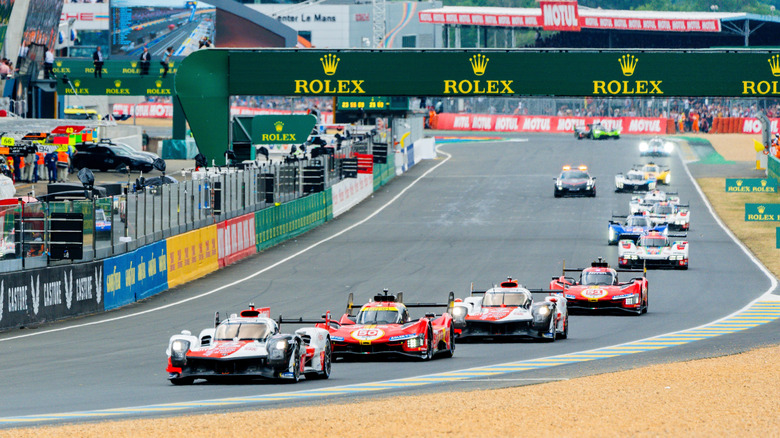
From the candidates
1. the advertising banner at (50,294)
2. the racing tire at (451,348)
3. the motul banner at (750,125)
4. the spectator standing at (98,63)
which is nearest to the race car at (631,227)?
the advertising banner at (50,294)

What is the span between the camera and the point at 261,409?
16.7 m

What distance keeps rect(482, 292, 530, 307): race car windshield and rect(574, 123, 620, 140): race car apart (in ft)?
236

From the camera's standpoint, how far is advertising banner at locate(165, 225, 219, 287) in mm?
35969

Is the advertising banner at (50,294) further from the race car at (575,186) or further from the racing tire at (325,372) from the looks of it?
the race car at (575,186)

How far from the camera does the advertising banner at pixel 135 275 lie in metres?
31.5

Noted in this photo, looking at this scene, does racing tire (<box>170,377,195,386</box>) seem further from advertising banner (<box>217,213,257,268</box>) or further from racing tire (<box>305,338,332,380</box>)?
advertising banner (<box>217,213,257,268</box>)

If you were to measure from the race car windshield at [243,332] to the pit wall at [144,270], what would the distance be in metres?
8.89

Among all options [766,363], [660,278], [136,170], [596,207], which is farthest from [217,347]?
[136,170]

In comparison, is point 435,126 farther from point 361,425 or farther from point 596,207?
point 361,425

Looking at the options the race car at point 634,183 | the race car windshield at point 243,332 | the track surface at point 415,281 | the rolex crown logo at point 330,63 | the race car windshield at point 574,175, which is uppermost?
the rolex crown logo at point 330,63

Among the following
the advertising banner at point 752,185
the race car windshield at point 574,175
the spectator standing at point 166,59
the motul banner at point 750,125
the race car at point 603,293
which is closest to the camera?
the race car at point 603,293

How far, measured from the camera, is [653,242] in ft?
129

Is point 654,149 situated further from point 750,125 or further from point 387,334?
point 387,334

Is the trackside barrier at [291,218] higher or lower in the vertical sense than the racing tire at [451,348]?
higher
